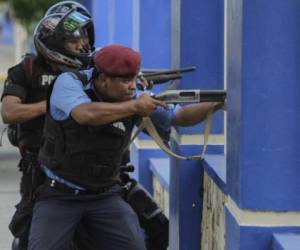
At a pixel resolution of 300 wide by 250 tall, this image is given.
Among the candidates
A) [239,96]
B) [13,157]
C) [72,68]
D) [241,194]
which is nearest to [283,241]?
[241,194]

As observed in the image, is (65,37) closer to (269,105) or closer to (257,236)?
(269,105)

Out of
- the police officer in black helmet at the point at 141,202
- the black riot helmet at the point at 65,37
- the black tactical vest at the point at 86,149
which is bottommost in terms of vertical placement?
the police officer in black helmet at the point at 141,202

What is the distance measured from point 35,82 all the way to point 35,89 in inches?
2.0

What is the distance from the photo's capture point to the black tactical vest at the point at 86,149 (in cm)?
439

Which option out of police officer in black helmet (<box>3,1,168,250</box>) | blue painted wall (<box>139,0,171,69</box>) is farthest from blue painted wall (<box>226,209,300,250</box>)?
blue painted wall (<box>139,0,171,69</box>)

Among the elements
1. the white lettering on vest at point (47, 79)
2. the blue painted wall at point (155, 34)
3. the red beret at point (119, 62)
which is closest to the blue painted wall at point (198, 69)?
the white lettering on vest at point (47, 79)

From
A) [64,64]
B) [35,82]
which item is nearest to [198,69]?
[64,64]

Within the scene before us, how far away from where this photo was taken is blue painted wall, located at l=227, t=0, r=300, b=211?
147 inches

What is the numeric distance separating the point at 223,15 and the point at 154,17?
245 centimetres

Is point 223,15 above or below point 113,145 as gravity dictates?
above

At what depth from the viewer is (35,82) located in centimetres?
535

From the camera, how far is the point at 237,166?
151 inches

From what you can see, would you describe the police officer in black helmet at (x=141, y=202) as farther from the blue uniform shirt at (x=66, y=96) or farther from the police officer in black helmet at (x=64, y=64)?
the blue uniform shirt at (x=66, y=96)

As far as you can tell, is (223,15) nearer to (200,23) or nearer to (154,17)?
(200,23)
